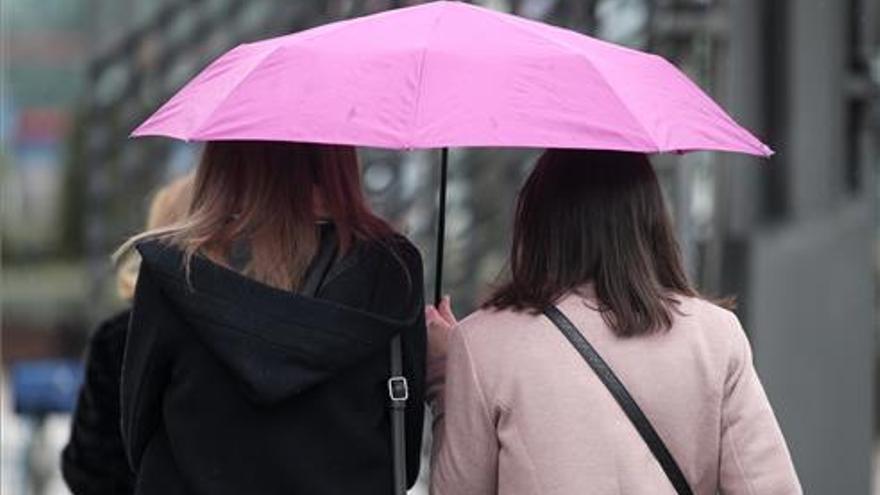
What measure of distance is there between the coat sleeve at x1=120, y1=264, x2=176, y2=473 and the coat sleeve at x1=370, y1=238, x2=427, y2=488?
1.41 ft

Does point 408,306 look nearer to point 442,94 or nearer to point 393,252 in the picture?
point 393,252

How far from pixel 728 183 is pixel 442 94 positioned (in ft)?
17.5

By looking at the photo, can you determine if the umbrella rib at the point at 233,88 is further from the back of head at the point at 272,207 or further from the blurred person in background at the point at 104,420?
the blurred person in background at the point at 104,420

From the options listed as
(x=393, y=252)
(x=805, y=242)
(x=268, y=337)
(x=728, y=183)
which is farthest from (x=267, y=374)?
(x=805, y=242)

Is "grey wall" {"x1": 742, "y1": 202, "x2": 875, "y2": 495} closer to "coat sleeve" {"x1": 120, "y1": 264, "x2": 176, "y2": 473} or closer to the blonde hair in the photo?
the blonde hair

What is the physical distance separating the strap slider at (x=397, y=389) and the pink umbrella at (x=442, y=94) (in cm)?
50

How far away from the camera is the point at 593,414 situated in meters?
3.97

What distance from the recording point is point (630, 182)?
4078mm

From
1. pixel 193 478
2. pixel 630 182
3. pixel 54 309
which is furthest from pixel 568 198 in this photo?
pixel 54 309

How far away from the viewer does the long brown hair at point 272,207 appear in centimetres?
393

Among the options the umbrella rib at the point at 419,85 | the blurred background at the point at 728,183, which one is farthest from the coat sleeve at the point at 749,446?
the blurred background at the point at 728,183

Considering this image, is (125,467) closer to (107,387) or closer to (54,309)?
(107,387)

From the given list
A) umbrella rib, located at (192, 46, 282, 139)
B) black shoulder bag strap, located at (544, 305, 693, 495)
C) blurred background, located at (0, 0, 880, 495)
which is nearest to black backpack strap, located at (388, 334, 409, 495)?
black shoulder bag strap, located at (544, 305, 693, 495)

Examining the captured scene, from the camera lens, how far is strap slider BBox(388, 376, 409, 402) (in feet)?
12.9
